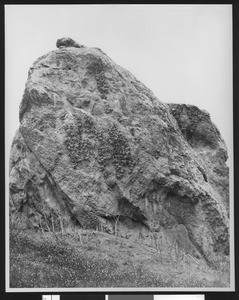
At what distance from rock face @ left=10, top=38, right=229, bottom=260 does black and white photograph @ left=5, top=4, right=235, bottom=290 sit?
2 centimetres

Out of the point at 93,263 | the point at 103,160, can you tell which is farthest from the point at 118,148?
the point at 93,263

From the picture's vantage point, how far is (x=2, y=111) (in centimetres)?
745

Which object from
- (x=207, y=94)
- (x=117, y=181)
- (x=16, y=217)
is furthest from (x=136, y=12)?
(x=16, y=217)

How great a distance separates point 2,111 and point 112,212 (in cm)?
237

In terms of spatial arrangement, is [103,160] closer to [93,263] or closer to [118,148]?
[118,148]

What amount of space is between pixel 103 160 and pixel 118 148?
11.7 inches

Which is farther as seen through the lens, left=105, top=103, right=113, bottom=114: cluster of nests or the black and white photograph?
left=105, top=103, right=113, bottom=114: cluster of nests

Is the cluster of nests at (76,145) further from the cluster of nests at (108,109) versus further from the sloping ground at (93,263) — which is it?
the sloping ground at (93,263)

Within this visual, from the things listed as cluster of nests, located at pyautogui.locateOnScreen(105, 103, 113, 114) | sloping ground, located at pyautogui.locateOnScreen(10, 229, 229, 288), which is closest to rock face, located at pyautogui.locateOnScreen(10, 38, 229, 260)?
cluster of nests, located at pyautogui.locateOnScreen(105, 103, 113, 114)

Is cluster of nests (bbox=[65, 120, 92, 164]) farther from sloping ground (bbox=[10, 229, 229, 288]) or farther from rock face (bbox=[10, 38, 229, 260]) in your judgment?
sloping ground (bbox=[10, 229, 229, 288])

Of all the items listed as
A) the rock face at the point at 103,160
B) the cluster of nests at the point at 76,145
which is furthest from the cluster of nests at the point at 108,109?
the cluster of nests at the point at 76,145

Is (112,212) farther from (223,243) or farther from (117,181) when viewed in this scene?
(223,243)

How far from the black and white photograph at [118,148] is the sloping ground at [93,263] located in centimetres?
2

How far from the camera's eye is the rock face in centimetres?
718
